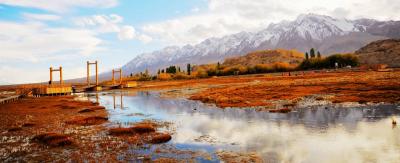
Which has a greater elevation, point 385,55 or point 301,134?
point 385,55

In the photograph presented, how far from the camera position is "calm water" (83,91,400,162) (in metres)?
12.6

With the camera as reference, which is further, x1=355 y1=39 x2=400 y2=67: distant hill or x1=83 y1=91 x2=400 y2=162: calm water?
x1=355 y1=39 x2=400 y2=67: distant hill

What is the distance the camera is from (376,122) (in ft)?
61.2

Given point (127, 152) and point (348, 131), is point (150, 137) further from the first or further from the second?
point (348, 131)

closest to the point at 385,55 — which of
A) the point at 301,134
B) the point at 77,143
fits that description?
the point at 301,134

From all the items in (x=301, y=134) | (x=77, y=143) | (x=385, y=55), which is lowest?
(x=77, y=143)

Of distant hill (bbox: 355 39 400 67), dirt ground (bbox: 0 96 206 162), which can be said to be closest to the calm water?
dirt ground (bbox: 0 96 206 162)

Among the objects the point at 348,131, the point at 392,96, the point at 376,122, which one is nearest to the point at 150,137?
the point at 348,131

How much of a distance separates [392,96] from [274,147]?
22.0 m

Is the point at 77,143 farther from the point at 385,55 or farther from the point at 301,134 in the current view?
the point at 385,55

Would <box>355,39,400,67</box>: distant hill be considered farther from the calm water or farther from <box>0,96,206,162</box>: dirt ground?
<box>0,96,206,162</box>: dirt ground

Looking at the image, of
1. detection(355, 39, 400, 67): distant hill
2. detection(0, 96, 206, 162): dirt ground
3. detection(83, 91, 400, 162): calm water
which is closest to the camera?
detection(83, 91, 400, 162): calm water

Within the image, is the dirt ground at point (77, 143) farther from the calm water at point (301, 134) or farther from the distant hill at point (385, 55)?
the distant hill at point (385, 55)

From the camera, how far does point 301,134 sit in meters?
16.4
